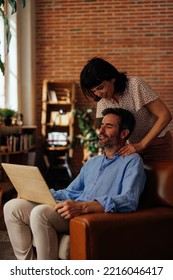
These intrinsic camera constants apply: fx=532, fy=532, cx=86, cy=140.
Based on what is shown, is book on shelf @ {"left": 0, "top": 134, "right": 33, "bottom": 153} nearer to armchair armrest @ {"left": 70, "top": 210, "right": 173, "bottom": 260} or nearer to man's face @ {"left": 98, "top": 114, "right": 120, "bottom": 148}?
man's face @ {"left": 98, "top": 114, "right": 120, "bottom": 148}

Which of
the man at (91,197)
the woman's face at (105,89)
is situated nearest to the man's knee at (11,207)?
the man at (91,197)

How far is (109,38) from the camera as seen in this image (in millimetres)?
8828

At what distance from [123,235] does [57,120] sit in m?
6.23

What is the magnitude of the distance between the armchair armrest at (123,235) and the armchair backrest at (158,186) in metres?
0.08

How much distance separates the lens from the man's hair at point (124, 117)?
3.01 meters

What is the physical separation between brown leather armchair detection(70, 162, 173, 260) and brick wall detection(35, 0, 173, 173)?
5947 millimetres

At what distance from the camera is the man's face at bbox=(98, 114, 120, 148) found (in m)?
2.97

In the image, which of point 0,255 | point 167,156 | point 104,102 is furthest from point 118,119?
point 0,255

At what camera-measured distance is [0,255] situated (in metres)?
3.76

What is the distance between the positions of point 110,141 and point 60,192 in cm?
44

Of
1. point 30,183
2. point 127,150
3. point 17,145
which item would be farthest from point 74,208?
point 17,145

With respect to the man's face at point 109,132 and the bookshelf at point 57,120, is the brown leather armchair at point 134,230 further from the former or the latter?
the bookshelf at point 57,120

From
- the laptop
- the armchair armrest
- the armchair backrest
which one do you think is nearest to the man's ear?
the armchair backrest

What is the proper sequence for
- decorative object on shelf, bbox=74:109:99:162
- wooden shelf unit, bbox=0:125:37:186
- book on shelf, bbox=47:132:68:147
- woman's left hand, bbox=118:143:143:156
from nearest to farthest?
woman's left hand, bbox=118:143:143:156 → wooden shelf unit, bbox=0:125:37:186 → decorative object on shelf, bbox=74:109:99:162 → book on shelf, bbox=47:132:68:147
